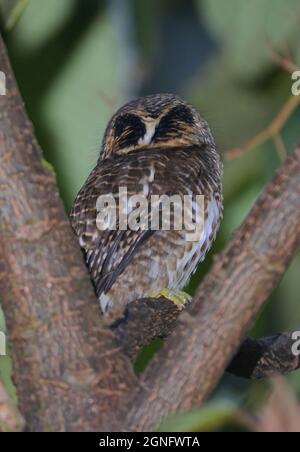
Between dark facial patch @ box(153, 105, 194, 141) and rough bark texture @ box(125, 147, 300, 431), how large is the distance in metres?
1.71

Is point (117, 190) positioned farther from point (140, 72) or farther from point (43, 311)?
point (43, 311)

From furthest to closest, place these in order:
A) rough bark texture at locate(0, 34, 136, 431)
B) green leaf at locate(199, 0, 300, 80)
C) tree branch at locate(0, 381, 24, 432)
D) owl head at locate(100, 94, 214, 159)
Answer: owl head at locate(100, 94, 214, 159)
green leaf at locate(199, 0, 300, 80)
rough bark texture at locate(0, 34, 136, 431)
tree branch at locate(0, 381, 24, 432)

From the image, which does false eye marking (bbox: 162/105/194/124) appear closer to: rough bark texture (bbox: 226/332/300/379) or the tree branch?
rough bark texture (bbox: 226/332/300/379)

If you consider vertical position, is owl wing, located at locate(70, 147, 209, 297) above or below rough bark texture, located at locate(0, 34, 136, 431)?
below

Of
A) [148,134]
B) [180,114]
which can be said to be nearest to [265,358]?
[148,134]

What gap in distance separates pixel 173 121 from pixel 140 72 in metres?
0.28

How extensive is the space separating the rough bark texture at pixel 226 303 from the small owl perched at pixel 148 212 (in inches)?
48.2

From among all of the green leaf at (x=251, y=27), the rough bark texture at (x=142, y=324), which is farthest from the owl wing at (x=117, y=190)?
the green leaf at (x=251, y=27)

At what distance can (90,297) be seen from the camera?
221cm

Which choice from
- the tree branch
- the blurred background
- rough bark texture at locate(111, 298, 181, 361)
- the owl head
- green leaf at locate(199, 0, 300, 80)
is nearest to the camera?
the tree branch

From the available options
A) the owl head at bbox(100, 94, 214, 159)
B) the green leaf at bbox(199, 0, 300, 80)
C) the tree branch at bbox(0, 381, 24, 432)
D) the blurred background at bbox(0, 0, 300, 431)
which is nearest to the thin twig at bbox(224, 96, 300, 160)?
the blurred background at bbox(0, 0, 300, 431)

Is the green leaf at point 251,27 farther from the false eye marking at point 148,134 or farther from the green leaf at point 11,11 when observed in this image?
the false eye marking at point 148,134

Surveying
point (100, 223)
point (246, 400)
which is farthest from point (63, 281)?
point (100, 223)

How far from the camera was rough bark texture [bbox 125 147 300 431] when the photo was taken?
201 centimetres
